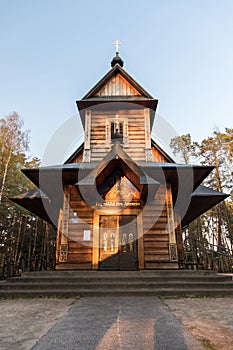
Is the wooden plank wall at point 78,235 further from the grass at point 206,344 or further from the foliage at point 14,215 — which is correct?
the foliage at point 14,215

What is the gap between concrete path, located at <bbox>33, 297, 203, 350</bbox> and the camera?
2088mm

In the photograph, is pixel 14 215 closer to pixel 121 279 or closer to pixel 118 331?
pixel 121 279

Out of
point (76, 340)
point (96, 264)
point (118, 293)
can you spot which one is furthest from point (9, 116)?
point (76, 340)

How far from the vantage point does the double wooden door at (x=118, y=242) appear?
8031 millimetres

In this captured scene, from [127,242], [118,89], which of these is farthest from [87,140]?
[127,242]

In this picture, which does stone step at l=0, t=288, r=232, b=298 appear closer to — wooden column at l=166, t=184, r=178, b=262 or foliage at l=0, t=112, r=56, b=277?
wooden column at l=166, t=184, r=178, b=262

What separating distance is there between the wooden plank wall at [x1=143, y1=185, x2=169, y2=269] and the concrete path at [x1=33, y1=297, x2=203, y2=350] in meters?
4.38

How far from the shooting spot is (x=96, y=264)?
7801mm

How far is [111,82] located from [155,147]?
5.08 m

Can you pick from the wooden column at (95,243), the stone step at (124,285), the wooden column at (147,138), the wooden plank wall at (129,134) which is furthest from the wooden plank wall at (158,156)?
the stone step at (124,285)

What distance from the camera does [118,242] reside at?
838 centimetres

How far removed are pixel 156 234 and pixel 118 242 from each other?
1472mm

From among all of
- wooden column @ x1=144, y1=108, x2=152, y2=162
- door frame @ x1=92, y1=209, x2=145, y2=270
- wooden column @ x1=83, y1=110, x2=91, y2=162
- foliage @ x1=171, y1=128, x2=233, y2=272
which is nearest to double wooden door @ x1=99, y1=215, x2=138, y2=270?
door frame @ x1=92, y1=209, x2=145, y2=270

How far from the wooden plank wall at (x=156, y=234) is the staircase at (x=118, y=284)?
1777mm
